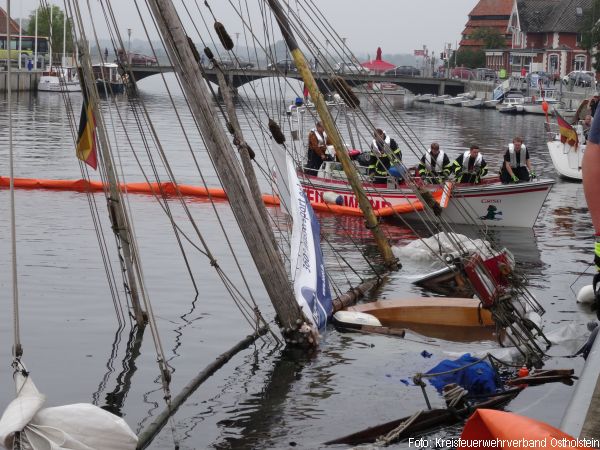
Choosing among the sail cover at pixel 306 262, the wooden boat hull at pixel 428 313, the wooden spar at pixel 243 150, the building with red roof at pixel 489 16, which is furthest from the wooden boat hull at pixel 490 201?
the building with red roof at pixel 489 16

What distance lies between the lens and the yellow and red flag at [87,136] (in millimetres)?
14148

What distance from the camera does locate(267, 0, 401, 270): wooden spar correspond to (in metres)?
15.5

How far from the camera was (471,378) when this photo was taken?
1163cm

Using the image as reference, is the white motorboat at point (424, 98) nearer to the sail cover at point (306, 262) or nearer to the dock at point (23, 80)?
the dock at point (23, 80)

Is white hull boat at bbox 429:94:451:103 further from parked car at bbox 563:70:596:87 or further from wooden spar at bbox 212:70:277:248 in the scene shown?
wooden spar at bbox 212:70:277:248

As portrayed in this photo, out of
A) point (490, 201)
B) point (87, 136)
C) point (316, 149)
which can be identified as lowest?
point (490, 201)

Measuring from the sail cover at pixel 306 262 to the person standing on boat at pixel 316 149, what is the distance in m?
12.5

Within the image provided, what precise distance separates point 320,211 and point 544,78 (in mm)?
82272

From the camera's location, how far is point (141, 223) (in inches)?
979

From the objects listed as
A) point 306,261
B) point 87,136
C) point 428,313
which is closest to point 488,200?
point 428,313

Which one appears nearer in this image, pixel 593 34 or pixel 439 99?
pixel 593 34

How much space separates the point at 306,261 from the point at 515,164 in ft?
46.0

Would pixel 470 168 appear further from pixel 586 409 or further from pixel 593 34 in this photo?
pixel 593 34

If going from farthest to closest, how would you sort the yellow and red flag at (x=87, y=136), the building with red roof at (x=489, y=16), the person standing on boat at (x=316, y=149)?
1. the building with red roof at (x=489, y=16)
2. the person standing on boat at (x=316, y=149)
3. the yellow and red flag at (x=87, y=136)
